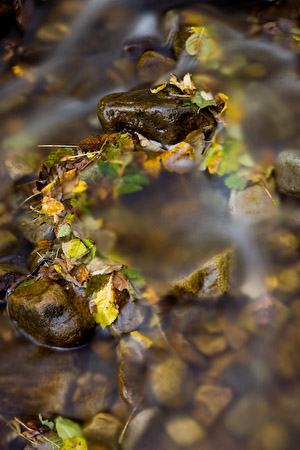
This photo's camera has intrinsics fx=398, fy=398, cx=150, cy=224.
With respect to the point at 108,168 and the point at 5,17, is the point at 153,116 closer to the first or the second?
the point at 108,168

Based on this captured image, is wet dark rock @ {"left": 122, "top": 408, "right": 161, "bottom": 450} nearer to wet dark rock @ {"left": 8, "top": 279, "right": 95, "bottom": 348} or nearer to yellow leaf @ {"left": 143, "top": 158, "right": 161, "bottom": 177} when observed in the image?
wet dark rock @ {"left": 8, "top": 279, "right": 95, "bottom": 348}

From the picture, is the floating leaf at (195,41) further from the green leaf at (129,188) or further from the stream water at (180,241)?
the green leaf at (129,188)

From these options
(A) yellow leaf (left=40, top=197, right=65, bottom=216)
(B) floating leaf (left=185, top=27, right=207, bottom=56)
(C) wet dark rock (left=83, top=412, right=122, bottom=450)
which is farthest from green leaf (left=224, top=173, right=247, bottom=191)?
(C) wet dark rock (left=83, top=412, right=122, bottom=450)

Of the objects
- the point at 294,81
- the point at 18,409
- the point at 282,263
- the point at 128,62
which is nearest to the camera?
the point at 18,409

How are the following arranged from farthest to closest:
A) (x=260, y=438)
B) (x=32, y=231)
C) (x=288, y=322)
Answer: (x=32, y=231) → (x=288, y=322) → (x=260, y=438)

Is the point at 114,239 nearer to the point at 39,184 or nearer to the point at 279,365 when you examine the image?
the point at 39,184

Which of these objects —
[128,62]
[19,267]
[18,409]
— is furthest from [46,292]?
[128,62]

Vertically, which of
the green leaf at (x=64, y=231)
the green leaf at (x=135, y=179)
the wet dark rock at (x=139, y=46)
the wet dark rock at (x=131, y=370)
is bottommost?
the wet dark rock at (x=131, y=370)

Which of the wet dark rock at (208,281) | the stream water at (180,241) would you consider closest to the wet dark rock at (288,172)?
the stream water at (180,241)
